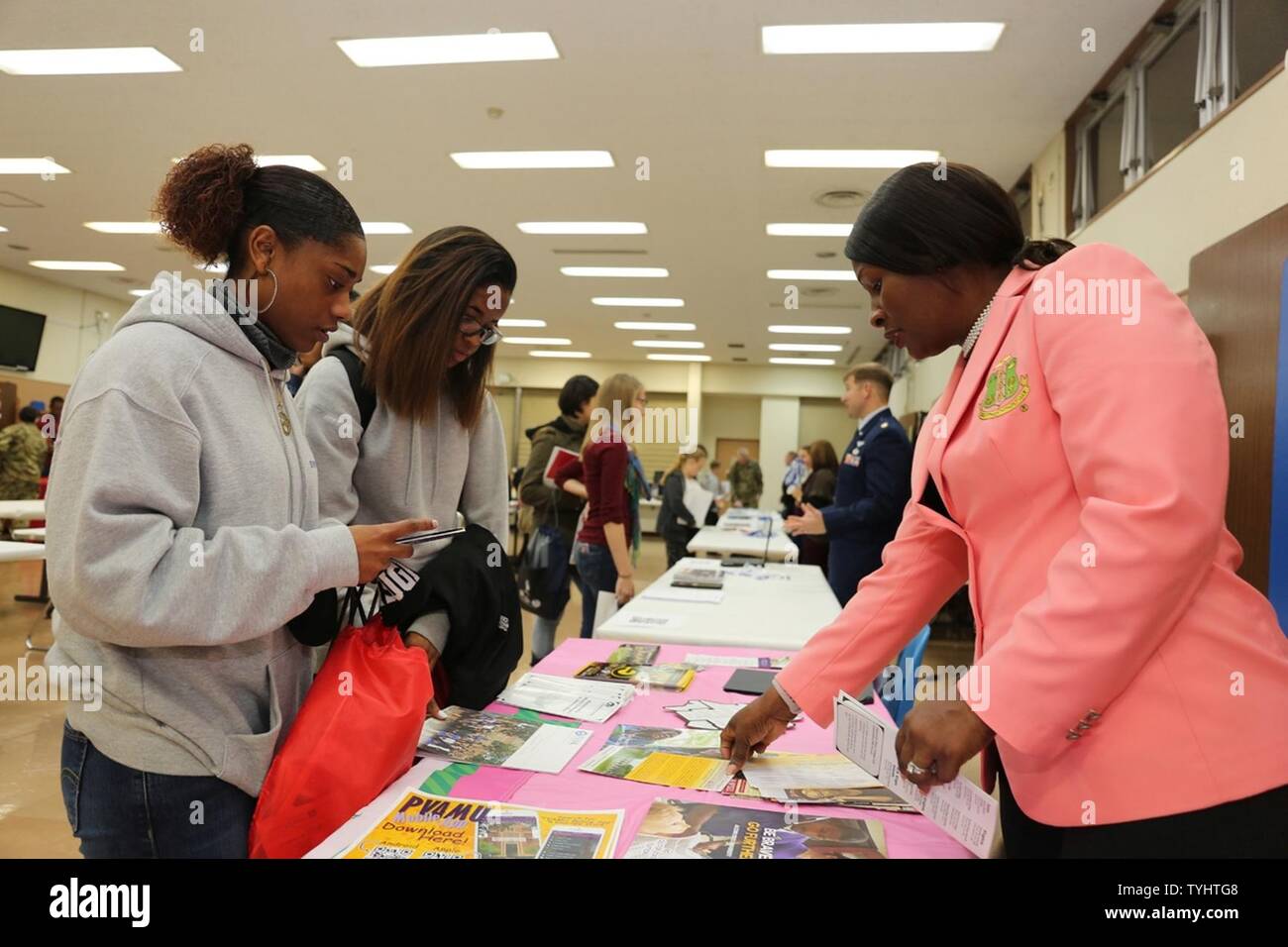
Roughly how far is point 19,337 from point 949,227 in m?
12.7

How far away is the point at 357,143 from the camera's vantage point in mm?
5398

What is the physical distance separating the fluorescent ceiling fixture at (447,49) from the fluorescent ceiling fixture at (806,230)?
126 inches

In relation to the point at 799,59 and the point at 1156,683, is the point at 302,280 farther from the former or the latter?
the point at 799,59

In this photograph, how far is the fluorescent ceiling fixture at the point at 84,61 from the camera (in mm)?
4328

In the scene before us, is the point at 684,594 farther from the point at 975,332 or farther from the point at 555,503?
the point at 975,332

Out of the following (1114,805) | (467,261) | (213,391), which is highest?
(467,261)

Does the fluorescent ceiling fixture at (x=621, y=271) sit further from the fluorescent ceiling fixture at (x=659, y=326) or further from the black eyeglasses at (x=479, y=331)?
the black eyeglasses at (x=479, y=331)

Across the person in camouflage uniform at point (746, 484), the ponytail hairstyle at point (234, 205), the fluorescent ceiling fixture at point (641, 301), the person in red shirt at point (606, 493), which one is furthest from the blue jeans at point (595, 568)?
the person in camouflage uniform at point (746, 484)

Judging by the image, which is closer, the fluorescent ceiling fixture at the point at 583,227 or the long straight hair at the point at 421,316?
the long straight hair at the point at 421,316

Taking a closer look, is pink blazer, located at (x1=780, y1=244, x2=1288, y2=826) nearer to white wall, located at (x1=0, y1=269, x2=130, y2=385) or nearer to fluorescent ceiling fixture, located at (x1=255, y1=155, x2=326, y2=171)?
fluorescent ceiling fixture, located at (x1=255, y1=155, x2=326, y2=171)

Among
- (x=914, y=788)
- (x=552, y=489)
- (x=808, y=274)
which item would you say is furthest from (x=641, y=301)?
(x=914, y=788)

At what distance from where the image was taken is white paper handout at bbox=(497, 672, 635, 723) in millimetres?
1587

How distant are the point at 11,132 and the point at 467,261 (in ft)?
20.0
